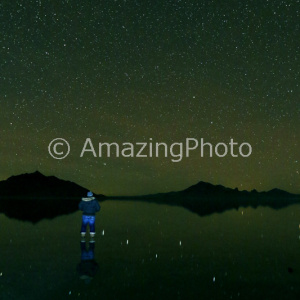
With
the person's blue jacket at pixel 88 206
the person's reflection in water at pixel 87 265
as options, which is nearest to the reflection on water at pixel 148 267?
the person's reflection in water at pixel 87 265

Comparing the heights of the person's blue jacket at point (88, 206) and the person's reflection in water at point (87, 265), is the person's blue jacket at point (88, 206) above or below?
above

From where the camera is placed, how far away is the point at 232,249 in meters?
13.5

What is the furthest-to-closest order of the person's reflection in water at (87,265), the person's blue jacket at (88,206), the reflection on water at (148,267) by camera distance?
the person's blue jacket at (88,206) → the person's reflection in water at (87,265) → the reflection on water at (148,267)

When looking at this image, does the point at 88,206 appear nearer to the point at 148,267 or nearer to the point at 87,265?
the point at 87,265

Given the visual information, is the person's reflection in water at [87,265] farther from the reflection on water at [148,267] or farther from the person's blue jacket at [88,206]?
the person's blue jacket at [88,206]

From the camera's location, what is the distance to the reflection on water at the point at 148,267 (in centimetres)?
768

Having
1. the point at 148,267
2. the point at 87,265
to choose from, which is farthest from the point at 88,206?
the point at 148,267

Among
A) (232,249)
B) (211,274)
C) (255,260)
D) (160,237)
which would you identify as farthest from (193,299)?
(160,237)

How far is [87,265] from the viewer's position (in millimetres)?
10117

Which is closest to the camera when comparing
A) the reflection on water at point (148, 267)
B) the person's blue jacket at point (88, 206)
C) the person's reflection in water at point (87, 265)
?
the reflection on water at point (148, 267)

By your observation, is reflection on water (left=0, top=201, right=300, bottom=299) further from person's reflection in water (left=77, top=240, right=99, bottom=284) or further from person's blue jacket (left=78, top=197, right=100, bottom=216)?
person's blue jacket (left=78, top=197, right=100, bottom=216)

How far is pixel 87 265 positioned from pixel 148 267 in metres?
1.42

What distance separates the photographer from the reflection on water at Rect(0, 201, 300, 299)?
7.68 metres

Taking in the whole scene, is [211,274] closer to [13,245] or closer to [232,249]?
[232,249]
